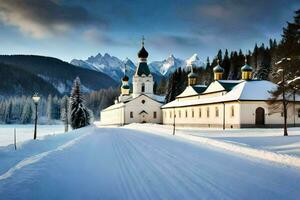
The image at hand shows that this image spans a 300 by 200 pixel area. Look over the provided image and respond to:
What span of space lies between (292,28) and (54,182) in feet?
67.7

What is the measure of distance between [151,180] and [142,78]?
6777 centimetres

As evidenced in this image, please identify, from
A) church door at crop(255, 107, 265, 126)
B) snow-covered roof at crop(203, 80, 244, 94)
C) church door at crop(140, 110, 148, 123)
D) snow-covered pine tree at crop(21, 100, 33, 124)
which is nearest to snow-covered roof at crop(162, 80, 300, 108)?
church door at crop(255, 107, 265, 126)

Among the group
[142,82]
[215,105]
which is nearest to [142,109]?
[142,82]

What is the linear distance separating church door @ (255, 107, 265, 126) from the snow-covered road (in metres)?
28.9

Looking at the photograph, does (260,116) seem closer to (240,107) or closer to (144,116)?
(240,107)

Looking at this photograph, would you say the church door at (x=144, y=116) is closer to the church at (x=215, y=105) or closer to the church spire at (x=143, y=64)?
the church at (x=215, y=105)

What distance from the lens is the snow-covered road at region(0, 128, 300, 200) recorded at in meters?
7.90

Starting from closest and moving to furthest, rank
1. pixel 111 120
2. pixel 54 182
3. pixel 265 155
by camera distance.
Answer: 1. pixel 54 182
2. pixel 265 155
3. pixel 111 120

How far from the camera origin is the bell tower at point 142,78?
76.7m

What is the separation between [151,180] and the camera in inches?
376

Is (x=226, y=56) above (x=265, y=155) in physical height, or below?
above

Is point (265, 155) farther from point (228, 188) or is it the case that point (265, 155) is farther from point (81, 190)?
point (81, 190)

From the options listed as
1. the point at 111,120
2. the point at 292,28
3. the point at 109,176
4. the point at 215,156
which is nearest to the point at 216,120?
the point at 292,28

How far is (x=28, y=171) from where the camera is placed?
1003 centimetres
